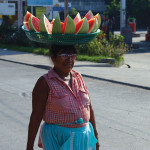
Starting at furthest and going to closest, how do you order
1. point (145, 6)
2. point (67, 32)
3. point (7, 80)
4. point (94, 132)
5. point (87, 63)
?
point (145, 6) < point (87, 63) < point (7, 80) < point (94, 132) < point (67, 32)

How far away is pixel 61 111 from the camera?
3.58 metres

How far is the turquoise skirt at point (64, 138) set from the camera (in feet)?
11.7

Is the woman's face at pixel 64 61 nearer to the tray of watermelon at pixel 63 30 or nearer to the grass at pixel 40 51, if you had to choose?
the tray of watermelon at pixel 63 30

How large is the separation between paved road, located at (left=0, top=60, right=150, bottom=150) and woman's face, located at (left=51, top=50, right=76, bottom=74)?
10.9 ft

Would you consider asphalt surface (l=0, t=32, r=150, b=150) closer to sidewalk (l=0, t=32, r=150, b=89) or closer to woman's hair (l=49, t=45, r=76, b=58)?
sidewalk (l=0, t=32, r=150, b=89)

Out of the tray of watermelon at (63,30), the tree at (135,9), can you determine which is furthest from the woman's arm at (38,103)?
the tree at (135,9)

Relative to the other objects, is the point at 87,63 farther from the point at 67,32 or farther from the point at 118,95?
the point at 67,32

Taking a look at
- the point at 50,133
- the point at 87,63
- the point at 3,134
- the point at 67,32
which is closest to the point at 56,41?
the point at 67,32

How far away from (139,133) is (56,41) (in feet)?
14.9

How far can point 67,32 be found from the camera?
353cm

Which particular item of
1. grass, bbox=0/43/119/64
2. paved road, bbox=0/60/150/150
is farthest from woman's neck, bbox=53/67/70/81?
grass, bbox=0/43/119/64

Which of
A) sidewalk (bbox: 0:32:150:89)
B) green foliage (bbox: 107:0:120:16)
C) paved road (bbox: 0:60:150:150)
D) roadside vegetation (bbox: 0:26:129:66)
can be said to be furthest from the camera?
green foliage (bbox: 107:0:120:16)

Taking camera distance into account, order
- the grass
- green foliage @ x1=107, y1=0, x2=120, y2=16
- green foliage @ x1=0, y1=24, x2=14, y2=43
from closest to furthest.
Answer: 1. the grass
2. green foliage @ x1=0, y1=24, x2=14, y2=43
3. green foliage @ x1=107, y1=0, x2=120, y2=16

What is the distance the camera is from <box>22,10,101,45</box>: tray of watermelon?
3525mm
